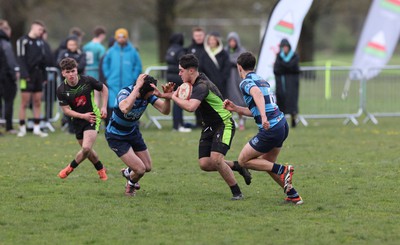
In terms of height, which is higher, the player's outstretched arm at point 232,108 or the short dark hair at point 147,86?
the short dark hair at point 147,86

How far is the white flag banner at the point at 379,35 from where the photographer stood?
2228 centimetres

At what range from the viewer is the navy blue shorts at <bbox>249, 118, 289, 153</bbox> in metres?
9.09

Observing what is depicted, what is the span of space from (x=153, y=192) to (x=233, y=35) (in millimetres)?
8452

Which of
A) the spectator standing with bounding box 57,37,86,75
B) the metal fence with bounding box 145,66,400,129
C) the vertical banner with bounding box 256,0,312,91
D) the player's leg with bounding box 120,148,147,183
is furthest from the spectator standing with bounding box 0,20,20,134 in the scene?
the player's leg with bounding box 120,148,147,183

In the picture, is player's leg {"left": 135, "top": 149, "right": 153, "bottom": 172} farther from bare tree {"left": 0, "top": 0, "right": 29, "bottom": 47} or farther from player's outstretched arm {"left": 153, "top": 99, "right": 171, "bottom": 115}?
bare tree {"left": 0, "top": 0, "right": 29, "bottom": 47}

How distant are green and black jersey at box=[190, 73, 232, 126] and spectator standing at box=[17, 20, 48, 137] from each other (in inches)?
312

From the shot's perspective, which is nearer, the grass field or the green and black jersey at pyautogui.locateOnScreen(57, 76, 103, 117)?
the grass field

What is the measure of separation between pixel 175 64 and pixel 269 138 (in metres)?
8.88

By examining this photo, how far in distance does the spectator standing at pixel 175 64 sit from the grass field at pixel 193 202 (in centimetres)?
318

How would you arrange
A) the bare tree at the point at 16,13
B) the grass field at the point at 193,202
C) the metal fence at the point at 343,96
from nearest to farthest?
the grass field at the point at 193,202 → the metal fence at the point at 343,96 → the bare tree at the point at 16,13

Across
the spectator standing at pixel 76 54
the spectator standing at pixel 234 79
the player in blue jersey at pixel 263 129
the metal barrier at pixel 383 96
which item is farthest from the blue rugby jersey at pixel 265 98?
the metal barrier at pixel 383 96

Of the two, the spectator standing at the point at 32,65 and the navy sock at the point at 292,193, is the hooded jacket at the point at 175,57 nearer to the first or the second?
the spectator standing at the point at 32,65

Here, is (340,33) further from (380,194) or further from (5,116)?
(380,194)

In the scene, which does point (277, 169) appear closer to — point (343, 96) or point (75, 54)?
point (75, 54)
